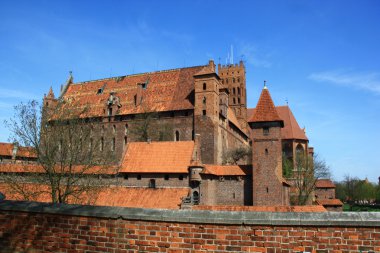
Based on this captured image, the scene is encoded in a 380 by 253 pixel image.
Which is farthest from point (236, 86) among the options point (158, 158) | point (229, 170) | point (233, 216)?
point (233, 216)

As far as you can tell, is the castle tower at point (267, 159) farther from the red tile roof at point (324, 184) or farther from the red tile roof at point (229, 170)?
the red tile roof at point (324, 184)

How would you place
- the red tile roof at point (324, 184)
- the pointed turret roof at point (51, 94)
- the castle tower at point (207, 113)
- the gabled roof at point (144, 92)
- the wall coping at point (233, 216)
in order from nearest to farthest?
the wall coping at point (233, 216)
the castle tower at point (207, 113)
the gabled roof at point (144, 92)
the pointed turret roof at point (51, 94)
the red tile roof at point (324, 184)

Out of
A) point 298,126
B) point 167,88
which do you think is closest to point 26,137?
point 167,88

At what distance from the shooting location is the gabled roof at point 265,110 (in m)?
35.8

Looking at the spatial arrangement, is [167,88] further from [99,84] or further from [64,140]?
[64,140]

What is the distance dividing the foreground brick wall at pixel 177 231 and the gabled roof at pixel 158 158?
1068 inches

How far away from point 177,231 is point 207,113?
38.1 metres

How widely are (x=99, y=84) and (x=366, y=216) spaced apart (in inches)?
2303

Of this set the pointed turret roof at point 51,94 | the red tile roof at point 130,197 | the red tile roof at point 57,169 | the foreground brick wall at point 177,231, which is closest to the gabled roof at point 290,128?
the red tile roof at point 57,169

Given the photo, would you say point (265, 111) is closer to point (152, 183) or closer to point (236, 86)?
point (152, 183)

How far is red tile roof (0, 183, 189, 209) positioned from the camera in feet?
98.6

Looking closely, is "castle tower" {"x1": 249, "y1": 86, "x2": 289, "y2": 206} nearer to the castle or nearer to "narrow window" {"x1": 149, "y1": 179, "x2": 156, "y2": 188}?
the castle

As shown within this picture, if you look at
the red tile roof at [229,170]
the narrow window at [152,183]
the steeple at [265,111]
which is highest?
the steeple at [265,111]

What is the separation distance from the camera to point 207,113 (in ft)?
144
